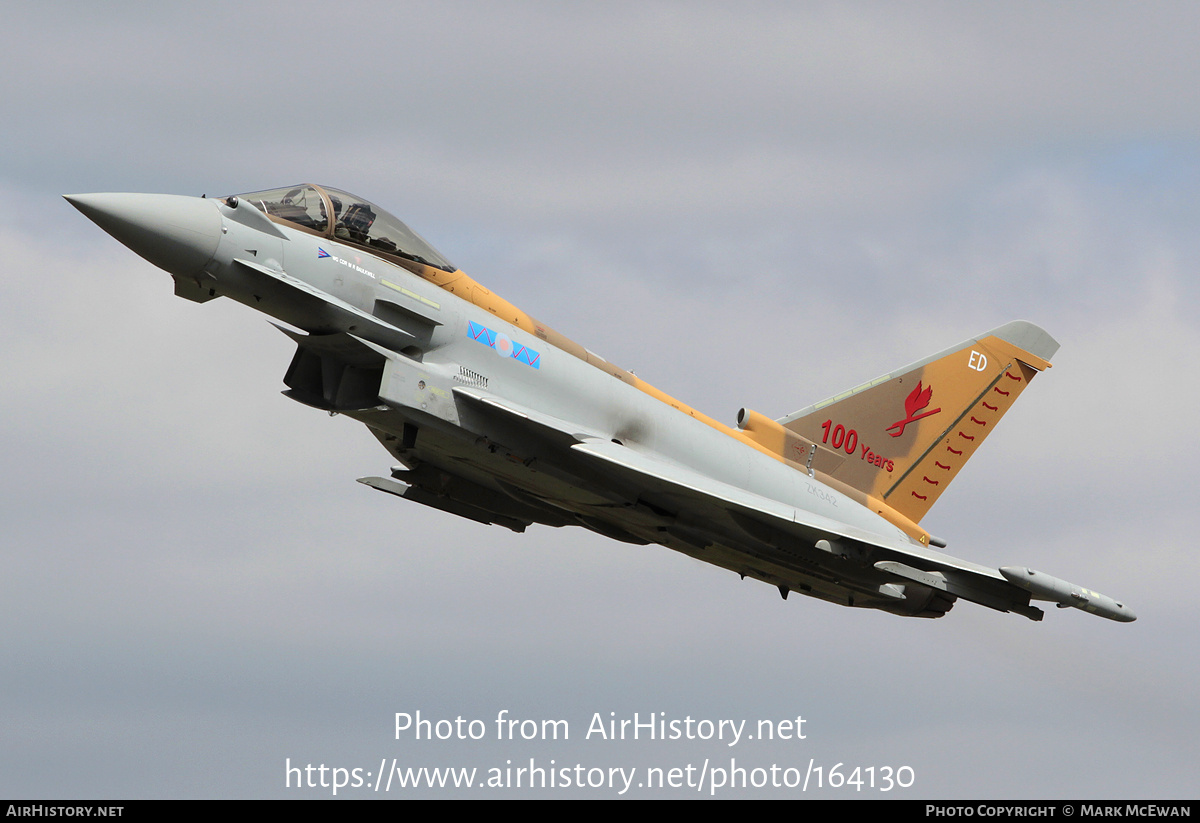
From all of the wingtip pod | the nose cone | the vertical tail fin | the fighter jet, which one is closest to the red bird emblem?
the vertical tail fin

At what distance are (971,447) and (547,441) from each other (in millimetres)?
9667

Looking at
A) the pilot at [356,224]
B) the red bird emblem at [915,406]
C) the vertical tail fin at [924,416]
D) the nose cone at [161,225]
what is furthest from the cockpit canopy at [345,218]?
the red bird emblem at [915,406]

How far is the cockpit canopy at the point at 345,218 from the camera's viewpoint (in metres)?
19.2

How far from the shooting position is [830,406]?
2488 centimetres

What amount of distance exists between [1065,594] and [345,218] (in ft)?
36.9

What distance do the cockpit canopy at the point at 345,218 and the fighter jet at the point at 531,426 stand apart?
28 mm

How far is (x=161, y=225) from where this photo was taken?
18047mm

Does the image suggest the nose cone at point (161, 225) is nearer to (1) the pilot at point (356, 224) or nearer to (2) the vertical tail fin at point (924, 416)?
(1) the pilot at point (356, 224)

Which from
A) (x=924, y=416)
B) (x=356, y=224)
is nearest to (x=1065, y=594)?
(x=924, y=416)

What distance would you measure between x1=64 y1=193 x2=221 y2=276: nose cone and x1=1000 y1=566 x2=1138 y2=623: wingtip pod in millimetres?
11605

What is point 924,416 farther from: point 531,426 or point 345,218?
point 345,218

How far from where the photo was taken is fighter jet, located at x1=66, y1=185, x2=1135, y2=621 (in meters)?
18.8

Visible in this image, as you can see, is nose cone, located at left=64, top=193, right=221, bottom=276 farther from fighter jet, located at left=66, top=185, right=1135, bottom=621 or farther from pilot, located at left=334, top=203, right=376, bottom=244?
pilot, located at left=334, top=203, right=376, bottom=244

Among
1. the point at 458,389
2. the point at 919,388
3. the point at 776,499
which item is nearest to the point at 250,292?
the point at 458,389
